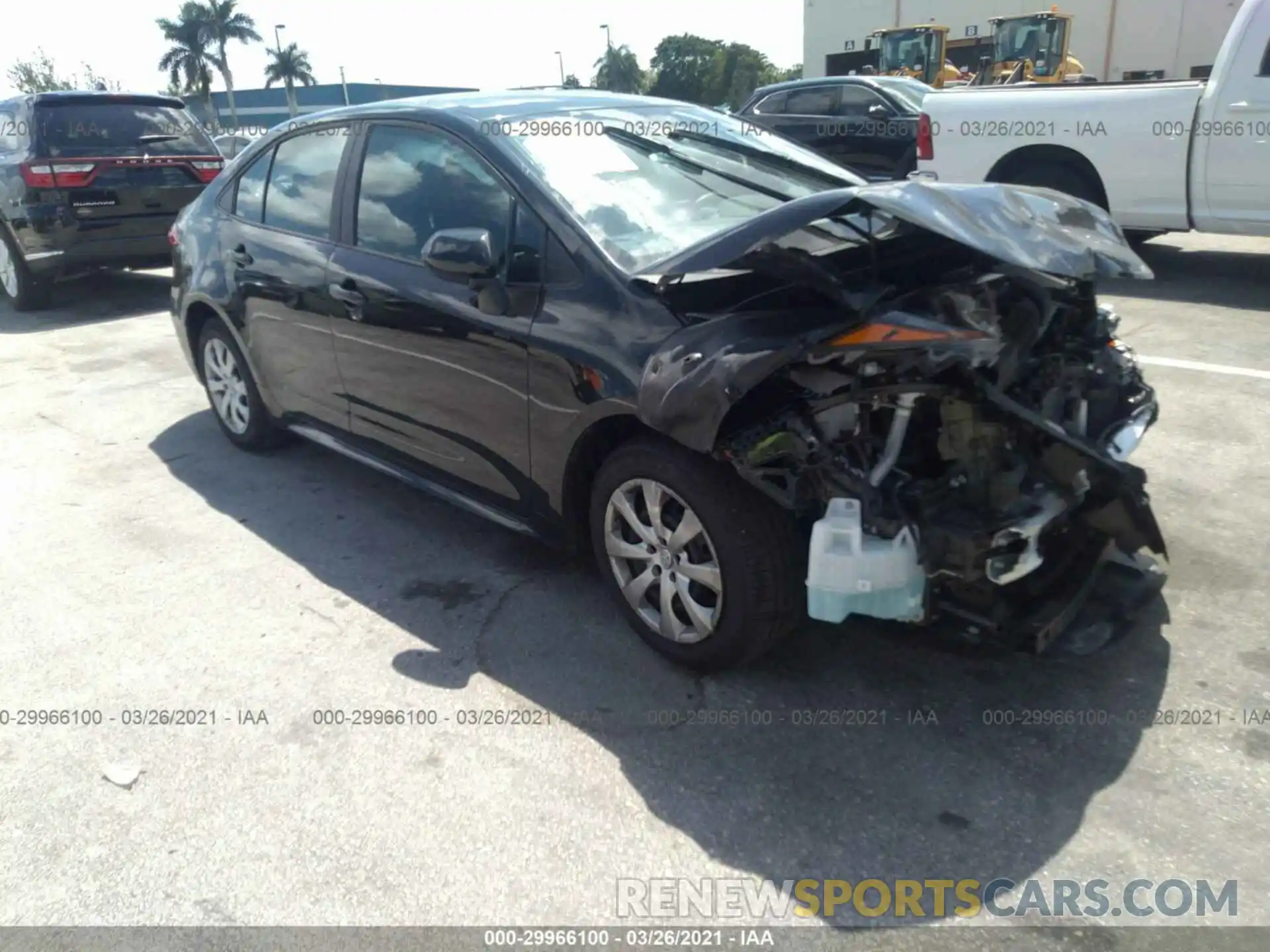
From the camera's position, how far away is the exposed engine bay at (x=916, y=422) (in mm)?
2592

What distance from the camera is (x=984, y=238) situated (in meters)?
2.49

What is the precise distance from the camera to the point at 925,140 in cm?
933

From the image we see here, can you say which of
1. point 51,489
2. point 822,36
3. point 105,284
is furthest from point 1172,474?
point 822,36

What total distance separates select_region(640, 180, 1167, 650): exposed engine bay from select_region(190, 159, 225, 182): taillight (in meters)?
8.38

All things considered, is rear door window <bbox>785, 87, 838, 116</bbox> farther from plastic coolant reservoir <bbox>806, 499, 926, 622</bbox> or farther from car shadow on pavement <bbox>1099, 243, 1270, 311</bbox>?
plastic coolant reservoir <bbox>806, 499, 926, 622</bbox>

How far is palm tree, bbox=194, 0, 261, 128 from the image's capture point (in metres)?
64.0

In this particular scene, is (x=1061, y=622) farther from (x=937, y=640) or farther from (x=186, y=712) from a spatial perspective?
(x=186, y=712)

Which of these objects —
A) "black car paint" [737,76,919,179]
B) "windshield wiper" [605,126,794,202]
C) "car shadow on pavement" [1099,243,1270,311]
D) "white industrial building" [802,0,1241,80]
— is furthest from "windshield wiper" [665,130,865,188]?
"white industrial building" [802,0,1241,80]

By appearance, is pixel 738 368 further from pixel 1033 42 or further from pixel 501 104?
pixel 1033 42

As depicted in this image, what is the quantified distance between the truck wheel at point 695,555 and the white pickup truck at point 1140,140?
5.98 meters

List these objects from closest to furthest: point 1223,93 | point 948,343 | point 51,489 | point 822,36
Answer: point 948,343 → point 51,489 → point 1223,93 → point 822,36

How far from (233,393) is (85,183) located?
5.13 metres

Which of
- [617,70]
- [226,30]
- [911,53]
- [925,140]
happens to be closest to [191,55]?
[226,30]

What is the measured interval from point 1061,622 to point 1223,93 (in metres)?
6.65
